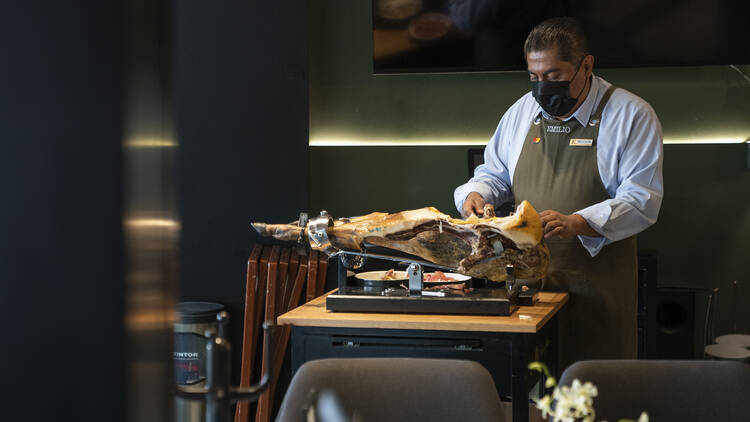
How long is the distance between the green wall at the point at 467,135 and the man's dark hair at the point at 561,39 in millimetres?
2019

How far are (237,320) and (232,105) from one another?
1089mm

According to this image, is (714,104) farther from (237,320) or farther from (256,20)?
(237,320)

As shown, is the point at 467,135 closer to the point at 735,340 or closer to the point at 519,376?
the point at 735,340

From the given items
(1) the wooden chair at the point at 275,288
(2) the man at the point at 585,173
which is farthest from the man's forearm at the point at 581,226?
(1) the wooden chair at the point at 275,288

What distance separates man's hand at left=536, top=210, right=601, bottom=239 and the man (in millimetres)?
115

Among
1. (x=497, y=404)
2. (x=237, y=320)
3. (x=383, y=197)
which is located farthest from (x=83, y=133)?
(x=383, y=197)

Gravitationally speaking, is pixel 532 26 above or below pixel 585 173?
above

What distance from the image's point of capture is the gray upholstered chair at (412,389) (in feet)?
5.38

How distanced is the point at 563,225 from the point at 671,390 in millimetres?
858

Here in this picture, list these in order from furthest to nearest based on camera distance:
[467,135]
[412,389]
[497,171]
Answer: [467,135], [497,171], [412,389]

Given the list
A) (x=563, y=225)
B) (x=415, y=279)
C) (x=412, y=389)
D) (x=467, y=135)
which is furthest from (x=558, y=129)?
(x=467, y=135)

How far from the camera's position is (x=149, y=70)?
31cm

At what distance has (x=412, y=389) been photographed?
5.46ft

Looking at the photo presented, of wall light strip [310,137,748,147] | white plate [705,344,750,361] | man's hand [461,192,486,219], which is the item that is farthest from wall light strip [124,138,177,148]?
wall light strip [310,137,748,147]
